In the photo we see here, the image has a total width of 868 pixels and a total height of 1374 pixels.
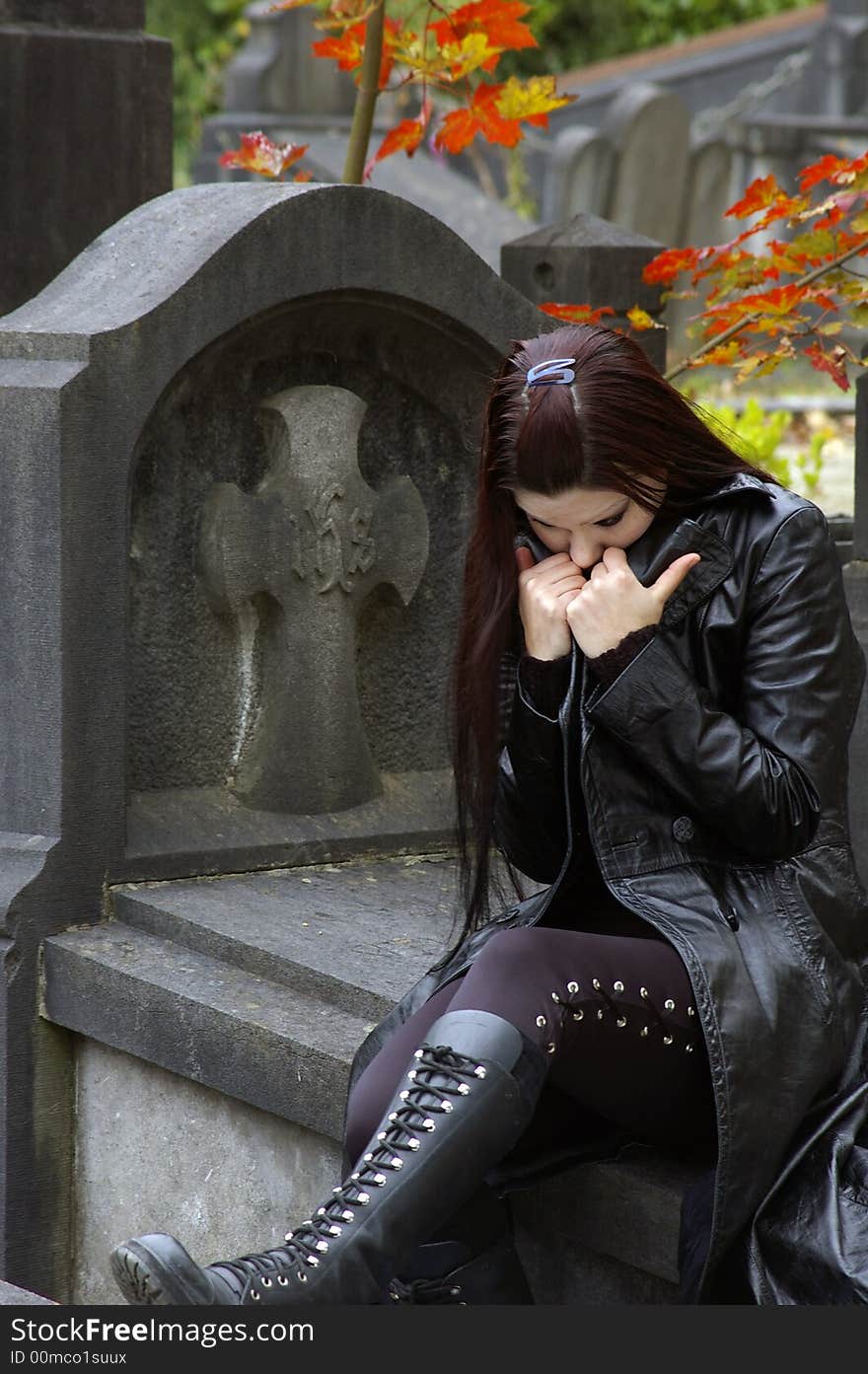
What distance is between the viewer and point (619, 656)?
Answer: 2391 mm

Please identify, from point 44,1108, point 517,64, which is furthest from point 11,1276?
point 517,64

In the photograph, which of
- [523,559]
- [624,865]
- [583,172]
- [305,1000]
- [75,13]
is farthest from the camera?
[583,172]

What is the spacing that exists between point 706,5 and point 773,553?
2165cm

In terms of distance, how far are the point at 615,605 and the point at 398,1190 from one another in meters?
0.75

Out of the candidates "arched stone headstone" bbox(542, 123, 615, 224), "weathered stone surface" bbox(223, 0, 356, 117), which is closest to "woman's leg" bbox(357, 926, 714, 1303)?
"weathered stone surface" bbox(223, 0, 356, 117)

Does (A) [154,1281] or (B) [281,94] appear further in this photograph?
(B) [281,94]

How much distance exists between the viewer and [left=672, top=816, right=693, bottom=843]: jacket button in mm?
2418

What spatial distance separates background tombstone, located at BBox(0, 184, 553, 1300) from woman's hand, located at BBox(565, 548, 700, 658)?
74 centimetres

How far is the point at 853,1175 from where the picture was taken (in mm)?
2264

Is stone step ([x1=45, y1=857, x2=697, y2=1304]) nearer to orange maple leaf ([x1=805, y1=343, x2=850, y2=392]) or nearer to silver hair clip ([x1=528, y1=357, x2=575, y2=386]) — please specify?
silver hair clip ([x1=528, y1=357, x2=575, y2=386])

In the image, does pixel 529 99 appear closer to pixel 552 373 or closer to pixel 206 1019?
pixel 552 373

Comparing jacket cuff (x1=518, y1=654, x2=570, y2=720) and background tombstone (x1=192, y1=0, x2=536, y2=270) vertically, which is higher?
background tombstone (x1=192, y1=0, x2=536, y2=270)

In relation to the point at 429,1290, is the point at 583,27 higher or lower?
higher

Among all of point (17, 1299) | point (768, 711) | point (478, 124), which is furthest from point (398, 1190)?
point (478, 124)
